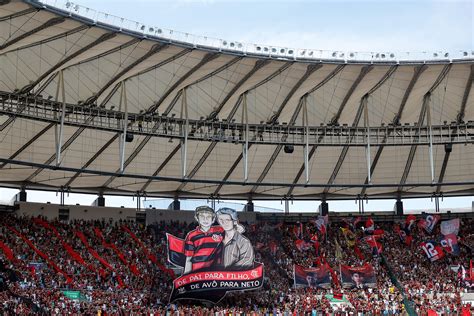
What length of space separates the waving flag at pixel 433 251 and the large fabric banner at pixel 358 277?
5290 millimetres

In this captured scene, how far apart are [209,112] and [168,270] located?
35.7 ft

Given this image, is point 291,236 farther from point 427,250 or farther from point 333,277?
point 427,250

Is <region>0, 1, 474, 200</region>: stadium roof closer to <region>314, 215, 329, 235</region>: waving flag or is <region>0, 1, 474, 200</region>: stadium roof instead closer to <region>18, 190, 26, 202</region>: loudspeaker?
<region>18, 190, 26, 202</region>: loudspeaker

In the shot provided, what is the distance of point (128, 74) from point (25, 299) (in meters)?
13.9

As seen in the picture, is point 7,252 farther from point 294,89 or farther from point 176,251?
point 294,89

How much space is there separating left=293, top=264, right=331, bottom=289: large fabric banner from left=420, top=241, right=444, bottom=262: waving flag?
8231 millimetres

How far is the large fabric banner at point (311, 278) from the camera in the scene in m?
47.4

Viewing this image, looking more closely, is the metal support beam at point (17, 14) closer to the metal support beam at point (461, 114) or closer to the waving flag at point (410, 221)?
the metal support beam at point (461, 114)

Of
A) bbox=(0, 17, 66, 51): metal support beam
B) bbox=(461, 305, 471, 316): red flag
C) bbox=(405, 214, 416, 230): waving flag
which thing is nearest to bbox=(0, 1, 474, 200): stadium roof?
bbox=(0, 17, 66, 51): metal support beam

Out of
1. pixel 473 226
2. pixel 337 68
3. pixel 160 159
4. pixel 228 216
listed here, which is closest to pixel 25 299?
pixel 228 216

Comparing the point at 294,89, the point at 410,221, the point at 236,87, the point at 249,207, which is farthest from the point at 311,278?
the point at 236,87

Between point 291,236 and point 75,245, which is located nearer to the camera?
point 75,245

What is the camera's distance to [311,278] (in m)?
47.7

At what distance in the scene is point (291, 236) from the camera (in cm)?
5462
